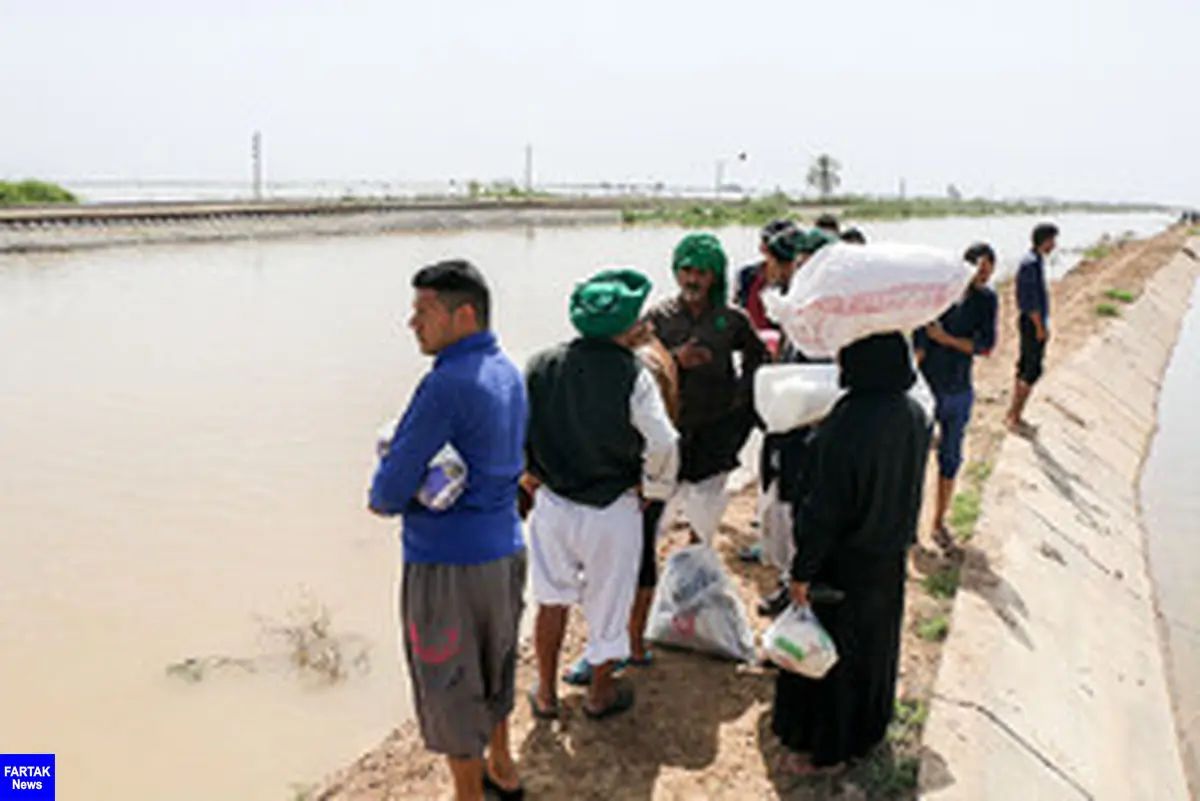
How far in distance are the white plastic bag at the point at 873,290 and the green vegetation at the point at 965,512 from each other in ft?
10.1

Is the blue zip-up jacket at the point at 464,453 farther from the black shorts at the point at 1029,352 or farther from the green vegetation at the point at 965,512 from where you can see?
the black shorts at the point at 1029,352

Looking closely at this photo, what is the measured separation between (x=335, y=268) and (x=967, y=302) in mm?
18755

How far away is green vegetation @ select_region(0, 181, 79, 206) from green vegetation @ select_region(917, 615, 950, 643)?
38322 mm

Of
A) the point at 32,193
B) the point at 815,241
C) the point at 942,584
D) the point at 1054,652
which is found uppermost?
the point at 32,193

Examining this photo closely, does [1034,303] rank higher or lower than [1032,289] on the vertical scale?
lower

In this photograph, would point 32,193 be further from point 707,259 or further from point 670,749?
point 670,749

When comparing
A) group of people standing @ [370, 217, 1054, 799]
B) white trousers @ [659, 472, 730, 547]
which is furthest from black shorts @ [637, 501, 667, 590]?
white trousers @ [659, 472, 730, 547]

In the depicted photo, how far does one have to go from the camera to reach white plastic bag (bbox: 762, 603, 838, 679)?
3.04m

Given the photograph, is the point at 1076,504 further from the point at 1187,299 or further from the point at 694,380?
the point at 1187,299

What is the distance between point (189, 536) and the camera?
627cm

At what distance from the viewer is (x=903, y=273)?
9.72ft

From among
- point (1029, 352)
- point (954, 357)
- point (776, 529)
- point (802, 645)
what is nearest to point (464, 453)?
point (802, 645)

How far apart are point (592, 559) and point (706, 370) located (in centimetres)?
105

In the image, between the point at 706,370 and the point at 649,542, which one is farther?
the point at 706,370
